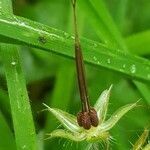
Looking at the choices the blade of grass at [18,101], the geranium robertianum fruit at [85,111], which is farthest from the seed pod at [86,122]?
the blade of grass at [18,101]

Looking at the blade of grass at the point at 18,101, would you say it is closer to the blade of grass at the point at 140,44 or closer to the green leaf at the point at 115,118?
the green leaf at the point at 115,118

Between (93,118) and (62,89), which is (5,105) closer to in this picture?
(62,89)

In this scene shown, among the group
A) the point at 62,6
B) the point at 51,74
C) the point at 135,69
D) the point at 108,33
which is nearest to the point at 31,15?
the point at 62,6

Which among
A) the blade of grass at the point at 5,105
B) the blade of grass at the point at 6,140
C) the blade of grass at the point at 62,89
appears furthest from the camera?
the blade of grass at the point at 62,89

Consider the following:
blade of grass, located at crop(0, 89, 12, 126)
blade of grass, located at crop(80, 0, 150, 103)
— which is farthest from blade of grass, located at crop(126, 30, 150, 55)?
blade of grass, located at crop(0, 89, 12, 126)

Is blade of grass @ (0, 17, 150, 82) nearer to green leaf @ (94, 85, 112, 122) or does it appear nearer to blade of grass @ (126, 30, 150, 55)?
green leaf @ (94, 85, 112, 122)

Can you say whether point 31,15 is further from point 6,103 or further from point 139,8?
point 6,103
